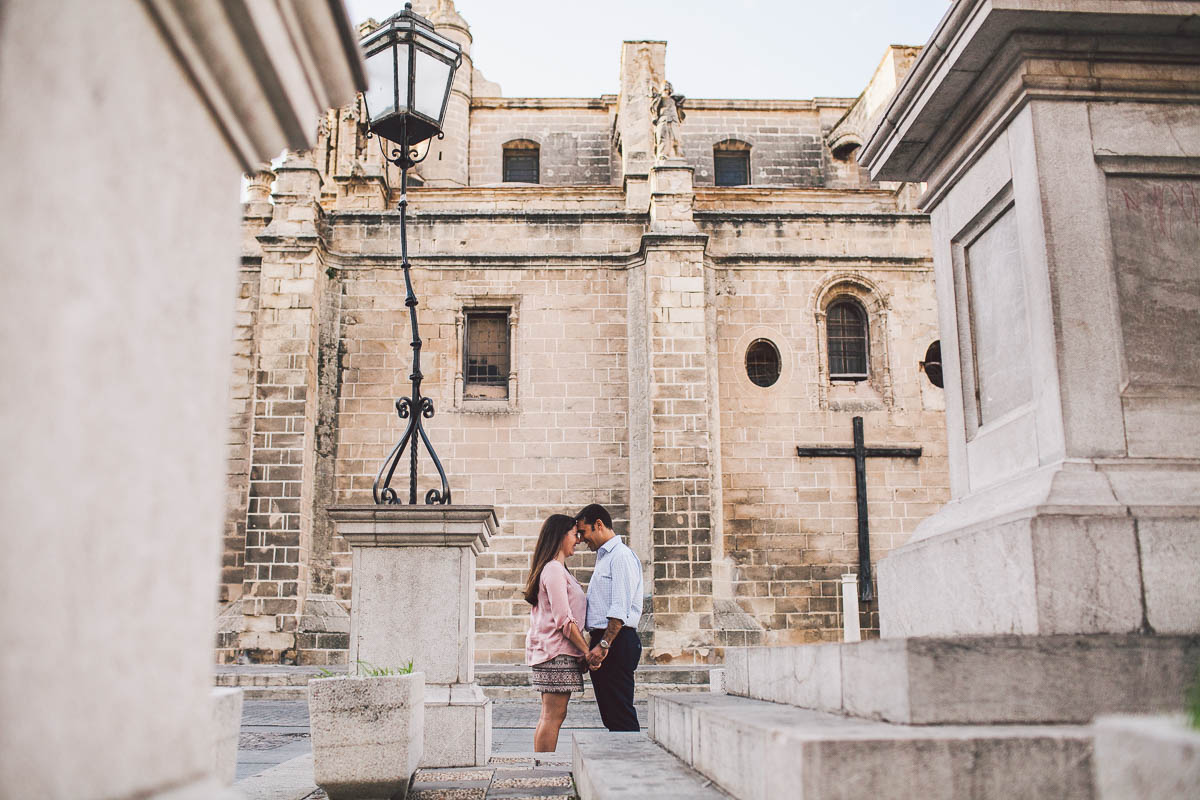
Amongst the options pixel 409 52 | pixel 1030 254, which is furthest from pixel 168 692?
pixel 409 52

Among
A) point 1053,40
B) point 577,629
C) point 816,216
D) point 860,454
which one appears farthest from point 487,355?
point 1053,40

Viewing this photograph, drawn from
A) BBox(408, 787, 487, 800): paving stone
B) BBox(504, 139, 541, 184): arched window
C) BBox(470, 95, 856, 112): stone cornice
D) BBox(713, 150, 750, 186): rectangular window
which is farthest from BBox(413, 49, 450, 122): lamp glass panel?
BBox(470, 95, 856, 112): stone cornice

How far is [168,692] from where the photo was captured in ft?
5.26

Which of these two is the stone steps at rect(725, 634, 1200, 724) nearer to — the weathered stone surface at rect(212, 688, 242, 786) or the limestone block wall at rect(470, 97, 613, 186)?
the weathered stone surface at rect(212, 688, 242, 786)

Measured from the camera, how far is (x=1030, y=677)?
8.67 feet

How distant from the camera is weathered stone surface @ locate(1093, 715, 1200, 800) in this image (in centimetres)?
149

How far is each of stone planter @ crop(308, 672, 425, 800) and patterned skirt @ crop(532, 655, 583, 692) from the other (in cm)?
146

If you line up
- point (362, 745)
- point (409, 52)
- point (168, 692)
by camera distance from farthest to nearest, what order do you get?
point (409, 52) → point (362, 745) → point (168, 692)

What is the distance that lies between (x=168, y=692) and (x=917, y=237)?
14847mm

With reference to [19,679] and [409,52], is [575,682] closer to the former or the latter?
[409,52]

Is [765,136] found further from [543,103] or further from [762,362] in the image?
[762,362]

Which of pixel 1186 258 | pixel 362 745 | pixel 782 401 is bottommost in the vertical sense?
pixel 362 745

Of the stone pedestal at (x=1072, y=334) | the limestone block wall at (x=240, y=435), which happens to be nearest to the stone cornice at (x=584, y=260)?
the limestone block wall at (x=240, y=435)

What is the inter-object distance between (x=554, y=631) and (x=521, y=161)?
19.2 meters
